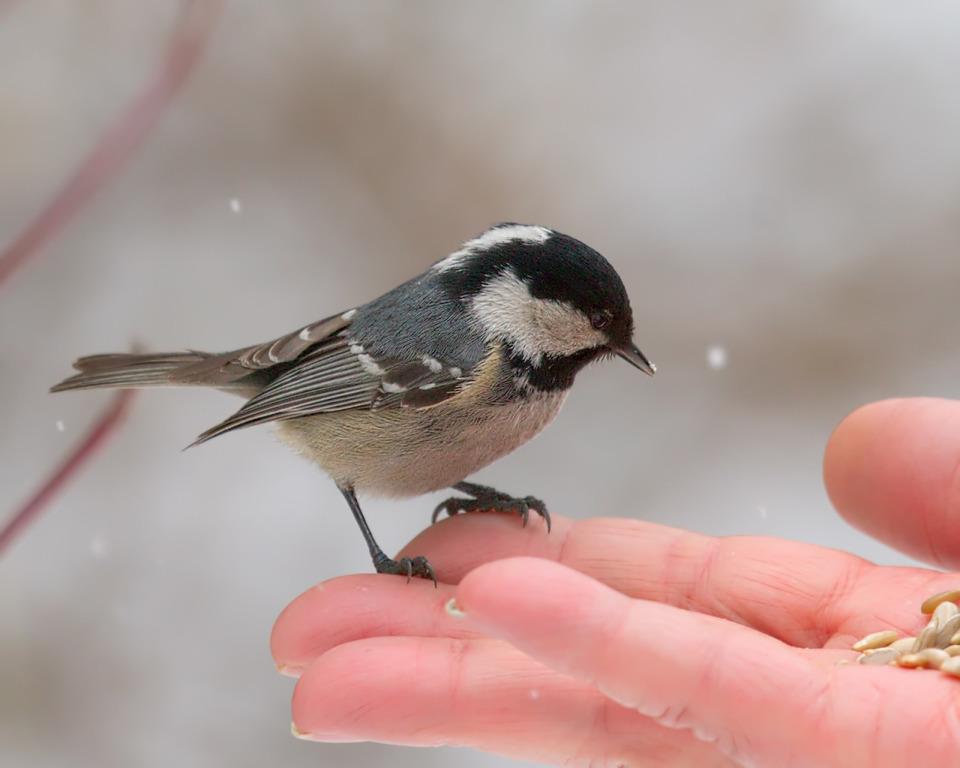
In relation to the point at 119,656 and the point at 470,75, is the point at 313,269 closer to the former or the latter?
the point at 470,75

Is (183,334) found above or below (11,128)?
below

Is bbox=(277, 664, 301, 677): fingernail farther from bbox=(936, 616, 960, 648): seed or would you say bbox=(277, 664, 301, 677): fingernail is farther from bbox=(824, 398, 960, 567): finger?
bbox=(824, 398, 960, 567): finger

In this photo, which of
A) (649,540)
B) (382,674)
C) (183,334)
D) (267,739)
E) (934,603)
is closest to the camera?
→ (382,674)

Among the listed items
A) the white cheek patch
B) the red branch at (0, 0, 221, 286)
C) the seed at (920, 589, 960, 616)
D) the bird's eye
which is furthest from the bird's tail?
the seed at (920, 589, 960, 616)

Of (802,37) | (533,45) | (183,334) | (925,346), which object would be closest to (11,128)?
(183,334)

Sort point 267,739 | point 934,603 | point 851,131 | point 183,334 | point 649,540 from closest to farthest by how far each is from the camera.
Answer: point 934,603 < point 649,540 < point 267,739 < point 183,334 < point 851,131

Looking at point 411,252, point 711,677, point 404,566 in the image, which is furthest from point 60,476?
point 411,252
